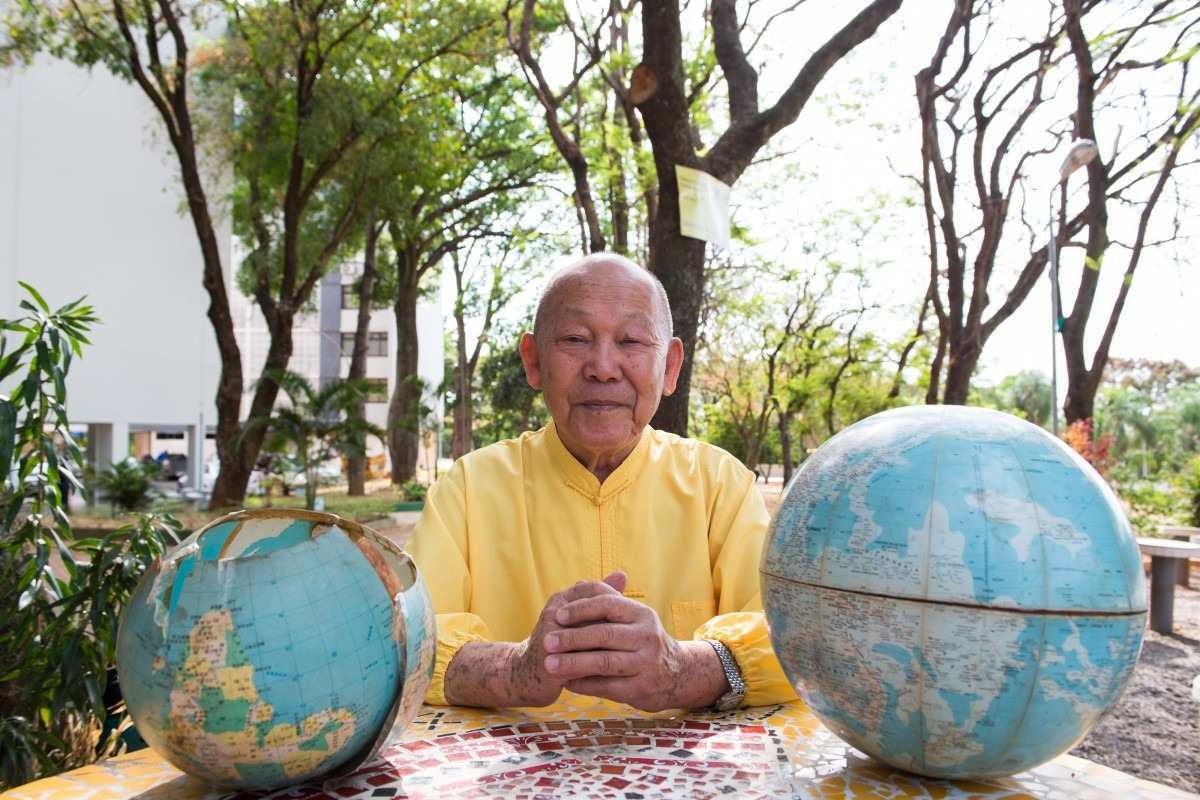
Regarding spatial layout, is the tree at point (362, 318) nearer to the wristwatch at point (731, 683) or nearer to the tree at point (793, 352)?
the tree at point (793, 352)

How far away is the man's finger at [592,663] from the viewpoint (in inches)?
64.3

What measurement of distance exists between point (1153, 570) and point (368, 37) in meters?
12.7

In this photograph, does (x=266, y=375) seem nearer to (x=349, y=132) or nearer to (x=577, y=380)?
(x=349, y=132)

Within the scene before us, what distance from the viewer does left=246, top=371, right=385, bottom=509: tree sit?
1719 centimetres

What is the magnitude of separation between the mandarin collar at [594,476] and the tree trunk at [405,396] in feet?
63.1

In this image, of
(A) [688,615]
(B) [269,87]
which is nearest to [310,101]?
(B) [269,87]

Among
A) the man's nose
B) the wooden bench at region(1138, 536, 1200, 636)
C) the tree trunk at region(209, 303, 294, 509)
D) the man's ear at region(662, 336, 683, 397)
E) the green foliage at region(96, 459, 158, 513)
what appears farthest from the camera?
the green foliage at region(96, 459, 158, 513)

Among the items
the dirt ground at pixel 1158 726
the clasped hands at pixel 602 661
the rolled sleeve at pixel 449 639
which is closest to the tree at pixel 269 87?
the dirt ground at pixel 1158 726

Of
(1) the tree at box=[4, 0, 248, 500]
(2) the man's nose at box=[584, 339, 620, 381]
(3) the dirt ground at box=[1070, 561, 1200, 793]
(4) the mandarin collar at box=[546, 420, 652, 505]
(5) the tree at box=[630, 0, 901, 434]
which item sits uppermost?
(1) the tree at box=[4, 0, 248, 500]

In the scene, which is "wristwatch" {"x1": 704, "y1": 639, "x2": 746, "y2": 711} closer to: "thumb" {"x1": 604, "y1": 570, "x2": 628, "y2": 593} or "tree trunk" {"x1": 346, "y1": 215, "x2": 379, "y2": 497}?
"thumb" {"x1": 604, "y1": 570, "x2": 628, "y2": 593}

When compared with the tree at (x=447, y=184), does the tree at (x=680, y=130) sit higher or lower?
lower

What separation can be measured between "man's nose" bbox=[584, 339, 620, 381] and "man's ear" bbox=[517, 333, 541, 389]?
0.73 ft

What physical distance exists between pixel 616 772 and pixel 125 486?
1763 centimetres

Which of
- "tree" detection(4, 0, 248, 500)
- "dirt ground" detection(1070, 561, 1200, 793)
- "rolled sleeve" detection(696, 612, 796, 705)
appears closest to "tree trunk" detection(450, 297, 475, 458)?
"tree" detection(4, 0, 248, 500)
